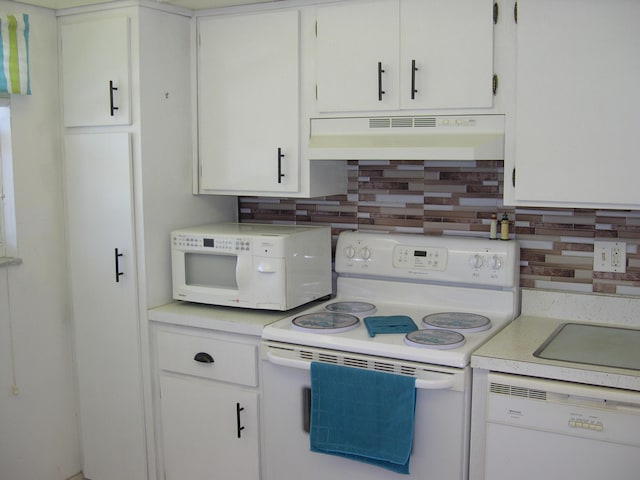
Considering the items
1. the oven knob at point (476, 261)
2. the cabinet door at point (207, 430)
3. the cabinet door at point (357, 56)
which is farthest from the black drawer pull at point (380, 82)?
the cabinet door at point (207, 430)

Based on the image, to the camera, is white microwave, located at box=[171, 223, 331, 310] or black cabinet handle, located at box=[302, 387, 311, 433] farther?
white microwave, located at box=[171, 223, 331, 310]

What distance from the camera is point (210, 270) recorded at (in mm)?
2906

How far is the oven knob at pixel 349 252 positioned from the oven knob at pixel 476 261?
1.60 feet

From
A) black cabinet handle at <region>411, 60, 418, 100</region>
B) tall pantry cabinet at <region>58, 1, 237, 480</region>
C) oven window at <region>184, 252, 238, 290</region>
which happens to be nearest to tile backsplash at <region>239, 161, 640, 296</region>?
black cabinet handle at <region>411, 60, 418, 100</region>

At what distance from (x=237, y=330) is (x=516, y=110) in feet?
4.06

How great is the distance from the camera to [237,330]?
8.77 feet

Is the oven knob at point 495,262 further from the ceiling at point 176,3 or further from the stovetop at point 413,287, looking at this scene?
the ceiling at point 176,3

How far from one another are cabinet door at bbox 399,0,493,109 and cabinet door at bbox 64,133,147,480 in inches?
43.5

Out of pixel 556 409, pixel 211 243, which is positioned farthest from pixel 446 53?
pixel 556 409

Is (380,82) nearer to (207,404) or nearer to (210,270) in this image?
(210,270)

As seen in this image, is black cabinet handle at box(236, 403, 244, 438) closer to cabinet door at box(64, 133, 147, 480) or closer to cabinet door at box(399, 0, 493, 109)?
cabinet door at box(64, 133, 147, 480)

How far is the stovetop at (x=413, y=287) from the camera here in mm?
2484

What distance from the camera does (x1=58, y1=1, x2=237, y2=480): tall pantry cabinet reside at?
2809mm

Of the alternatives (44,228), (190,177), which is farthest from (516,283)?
(44,228)
